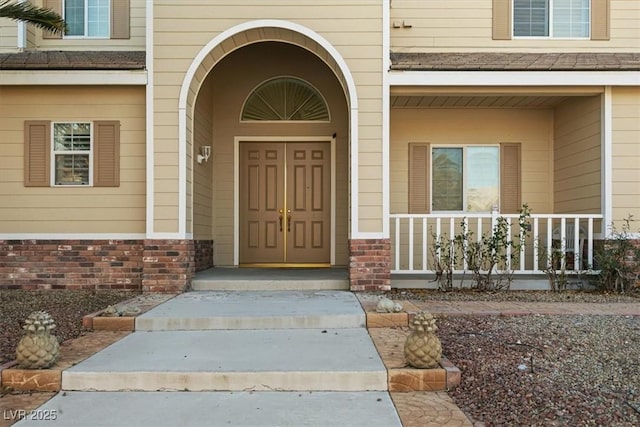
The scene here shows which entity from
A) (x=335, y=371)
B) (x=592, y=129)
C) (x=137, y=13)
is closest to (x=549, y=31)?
(x=592, y=129)

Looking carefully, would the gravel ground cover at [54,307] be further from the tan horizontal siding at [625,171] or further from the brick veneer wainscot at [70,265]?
the tan horizontal siding at [625,171]

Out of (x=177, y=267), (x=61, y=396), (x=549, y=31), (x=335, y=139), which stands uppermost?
(x=549, y=31)

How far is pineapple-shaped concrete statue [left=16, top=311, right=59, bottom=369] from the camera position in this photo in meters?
4.34

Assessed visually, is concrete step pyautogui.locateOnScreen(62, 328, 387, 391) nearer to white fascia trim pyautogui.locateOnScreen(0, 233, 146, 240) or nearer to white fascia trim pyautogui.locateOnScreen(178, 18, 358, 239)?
white fascia trim pyautogui.locateOnScreen(178, 18, 358, 239)

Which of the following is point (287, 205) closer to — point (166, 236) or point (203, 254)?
point (203, 254)

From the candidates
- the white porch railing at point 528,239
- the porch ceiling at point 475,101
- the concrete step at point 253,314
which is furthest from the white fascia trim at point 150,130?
the porch ceiling at point 475,101

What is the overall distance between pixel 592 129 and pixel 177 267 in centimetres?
691

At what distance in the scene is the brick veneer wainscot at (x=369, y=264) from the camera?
7.75 meters

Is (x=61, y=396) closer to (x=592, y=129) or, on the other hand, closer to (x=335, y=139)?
(x=335, y=139)

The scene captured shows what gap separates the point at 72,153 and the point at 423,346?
21.1 ft

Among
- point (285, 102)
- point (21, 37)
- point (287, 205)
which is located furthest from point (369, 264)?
point (21, 37)

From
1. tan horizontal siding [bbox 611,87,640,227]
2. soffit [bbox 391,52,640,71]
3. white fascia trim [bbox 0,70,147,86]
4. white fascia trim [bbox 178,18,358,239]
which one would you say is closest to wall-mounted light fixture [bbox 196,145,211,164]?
white fascia trim [bbox 178,18,358,239]

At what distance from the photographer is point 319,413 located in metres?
3.84
